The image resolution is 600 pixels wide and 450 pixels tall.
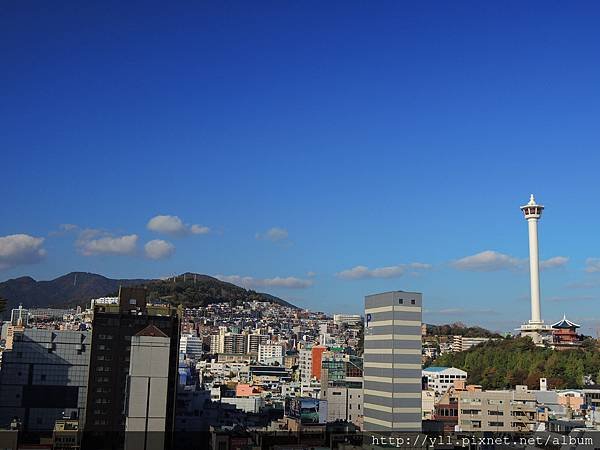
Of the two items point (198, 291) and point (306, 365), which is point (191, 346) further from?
point (198, 291)

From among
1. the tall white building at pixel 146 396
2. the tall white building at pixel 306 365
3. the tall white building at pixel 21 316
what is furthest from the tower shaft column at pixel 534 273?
the tall white building at pixel 21 316

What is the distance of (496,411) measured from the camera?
31.7 metres

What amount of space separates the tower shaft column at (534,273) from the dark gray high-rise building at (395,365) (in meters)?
41.6

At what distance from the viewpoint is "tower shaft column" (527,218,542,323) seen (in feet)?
205

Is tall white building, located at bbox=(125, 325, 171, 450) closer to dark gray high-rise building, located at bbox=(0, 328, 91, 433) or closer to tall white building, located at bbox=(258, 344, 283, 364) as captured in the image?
dark gray high-rise building, located at bbox=(0, 328, 91, 433)

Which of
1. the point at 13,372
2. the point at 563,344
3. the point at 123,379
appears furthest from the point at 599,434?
the point at 563,344

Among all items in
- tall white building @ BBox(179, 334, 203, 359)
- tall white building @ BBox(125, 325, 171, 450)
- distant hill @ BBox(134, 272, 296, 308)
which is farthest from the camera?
distant hill @ BBox(134, 272, 296, 308)

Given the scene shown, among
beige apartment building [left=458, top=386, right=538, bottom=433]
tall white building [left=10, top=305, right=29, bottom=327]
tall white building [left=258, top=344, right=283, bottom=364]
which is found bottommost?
beige apartment building [left=458, top=386, right=538, bottom=433]

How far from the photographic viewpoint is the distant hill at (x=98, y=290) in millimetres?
132125

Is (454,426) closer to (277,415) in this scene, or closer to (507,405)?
(507,405)

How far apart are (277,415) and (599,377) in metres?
22.8

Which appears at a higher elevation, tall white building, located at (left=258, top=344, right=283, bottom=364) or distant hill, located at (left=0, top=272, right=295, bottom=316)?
distant hill, located at (left=0, top=272, right=295, bottom=316)

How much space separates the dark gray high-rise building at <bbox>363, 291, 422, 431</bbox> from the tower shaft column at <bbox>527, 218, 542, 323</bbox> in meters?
41.6

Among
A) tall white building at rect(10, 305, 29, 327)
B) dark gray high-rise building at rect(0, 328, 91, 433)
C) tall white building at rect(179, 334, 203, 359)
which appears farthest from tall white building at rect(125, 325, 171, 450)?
tall white building at rect(10, 305, 29, 327)
